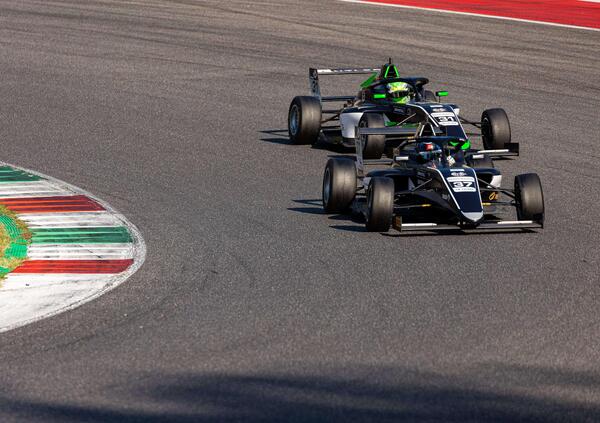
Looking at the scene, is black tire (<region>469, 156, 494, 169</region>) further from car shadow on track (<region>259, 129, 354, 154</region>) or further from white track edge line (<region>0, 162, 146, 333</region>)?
white track edge line (<region>0, 162, 146, 333</region>)

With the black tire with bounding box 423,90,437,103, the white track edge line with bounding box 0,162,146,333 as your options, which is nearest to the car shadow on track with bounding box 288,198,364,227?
the white track edge line with bounding box 0,162,146,333

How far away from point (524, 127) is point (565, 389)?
11.5m

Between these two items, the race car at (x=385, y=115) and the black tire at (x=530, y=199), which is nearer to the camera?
the black tire at (x=530, y=199)

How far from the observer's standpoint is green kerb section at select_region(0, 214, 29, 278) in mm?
10453

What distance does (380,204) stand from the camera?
38.4ft

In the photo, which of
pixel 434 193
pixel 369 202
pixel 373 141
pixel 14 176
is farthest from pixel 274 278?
pixel 373 141

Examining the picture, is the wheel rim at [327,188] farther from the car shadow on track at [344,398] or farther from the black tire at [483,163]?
the car shadow on track at [344,398]

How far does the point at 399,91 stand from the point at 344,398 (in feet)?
33.3

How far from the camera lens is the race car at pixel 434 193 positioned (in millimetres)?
11727

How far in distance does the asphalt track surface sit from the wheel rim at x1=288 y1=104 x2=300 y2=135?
334 millimetres

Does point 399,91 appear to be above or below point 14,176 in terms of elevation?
above

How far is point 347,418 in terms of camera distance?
22.9 feet

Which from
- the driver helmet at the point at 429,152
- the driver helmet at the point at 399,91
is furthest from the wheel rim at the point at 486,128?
the driver helmet at the point at 429,152

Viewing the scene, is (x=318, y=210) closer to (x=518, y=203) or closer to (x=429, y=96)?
(x=518, y=203)
